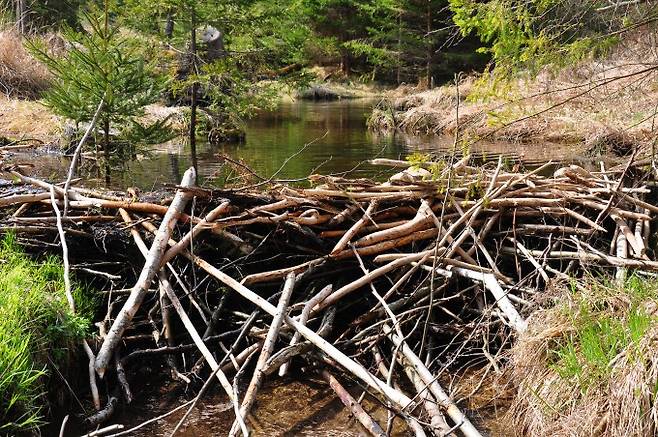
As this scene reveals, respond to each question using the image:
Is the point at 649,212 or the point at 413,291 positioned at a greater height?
the point at 649,212

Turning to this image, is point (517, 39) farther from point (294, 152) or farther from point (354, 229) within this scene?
point (294, 152)

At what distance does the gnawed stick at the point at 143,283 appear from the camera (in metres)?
3.85

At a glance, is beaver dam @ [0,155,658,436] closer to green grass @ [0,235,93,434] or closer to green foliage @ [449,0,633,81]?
green grass @ [0,235,93,434]

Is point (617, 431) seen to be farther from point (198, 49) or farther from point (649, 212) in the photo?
point (198, 49)

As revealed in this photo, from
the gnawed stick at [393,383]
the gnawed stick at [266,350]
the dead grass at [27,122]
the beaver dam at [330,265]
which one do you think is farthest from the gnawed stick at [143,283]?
the dead grass at [27,122]

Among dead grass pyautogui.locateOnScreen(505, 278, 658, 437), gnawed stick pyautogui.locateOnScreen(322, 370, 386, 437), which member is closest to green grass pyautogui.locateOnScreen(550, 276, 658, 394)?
dead grass pyautogui.locateOnScreen(505, 278, 658, 437)

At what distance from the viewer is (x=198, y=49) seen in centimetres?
1380

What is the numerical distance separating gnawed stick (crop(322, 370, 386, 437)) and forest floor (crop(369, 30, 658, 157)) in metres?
1.68

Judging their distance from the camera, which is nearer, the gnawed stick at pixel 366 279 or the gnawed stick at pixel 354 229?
the gnawed stick at pixel 366 279

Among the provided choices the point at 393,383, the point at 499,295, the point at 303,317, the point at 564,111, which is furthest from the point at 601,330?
the point at 564,111

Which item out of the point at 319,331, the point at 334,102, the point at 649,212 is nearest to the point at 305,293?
the point at 319,331

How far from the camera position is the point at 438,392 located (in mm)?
3529

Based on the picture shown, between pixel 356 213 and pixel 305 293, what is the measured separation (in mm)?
773

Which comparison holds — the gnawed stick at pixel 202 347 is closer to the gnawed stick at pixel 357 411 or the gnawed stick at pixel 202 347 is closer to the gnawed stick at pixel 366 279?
the gnawed stick at pixel 357 411
